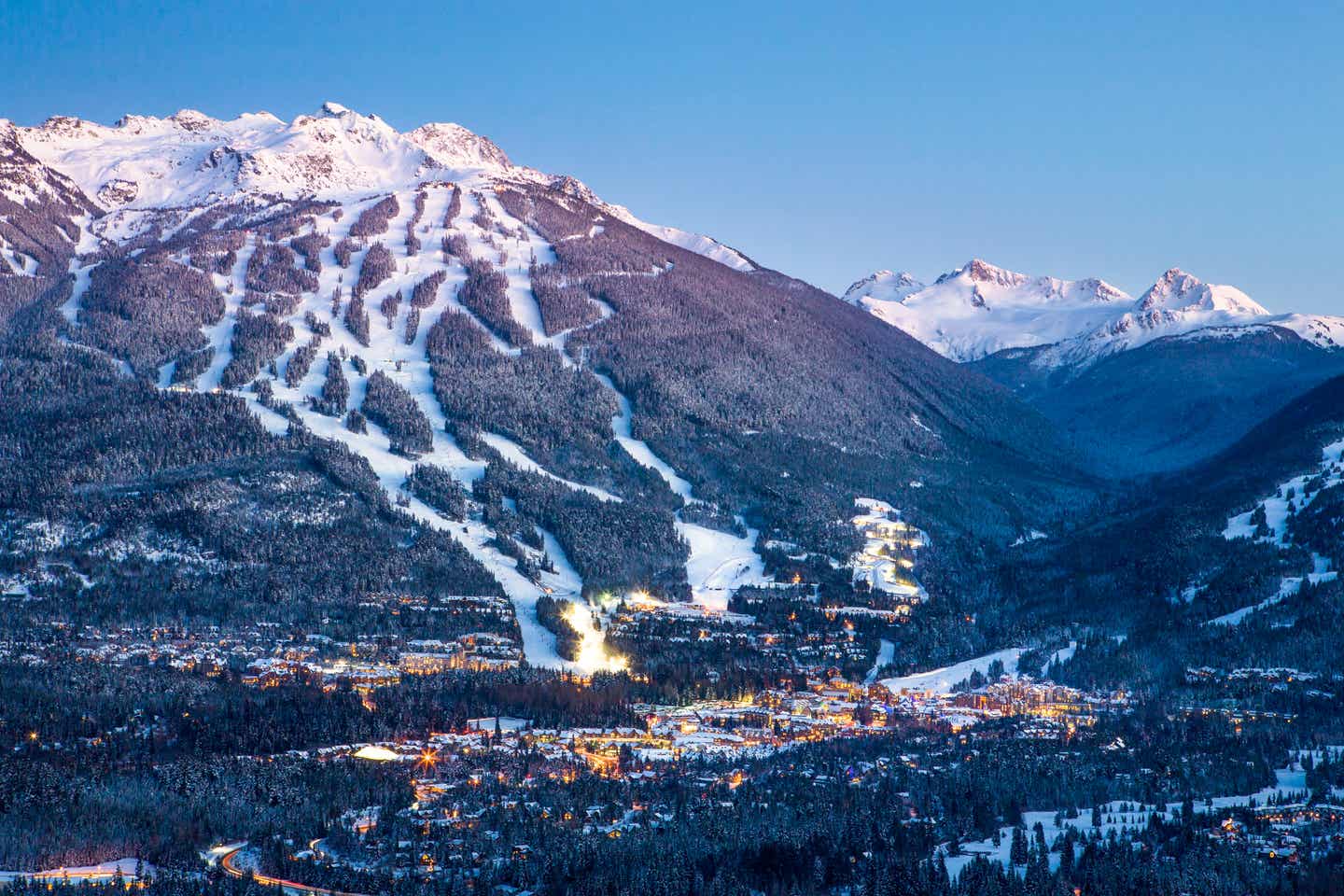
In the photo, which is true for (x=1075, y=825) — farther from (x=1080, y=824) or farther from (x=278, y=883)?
(x=278, y=883)

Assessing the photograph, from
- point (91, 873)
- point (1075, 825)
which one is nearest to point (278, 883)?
point (91, 873)

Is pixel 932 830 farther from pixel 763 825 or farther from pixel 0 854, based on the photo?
pixel 0 854

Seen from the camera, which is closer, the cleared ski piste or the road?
the road

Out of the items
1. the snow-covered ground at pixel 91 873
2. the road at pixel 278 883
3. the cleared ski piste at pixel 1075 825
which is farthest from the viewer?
the cleared ski piste at pixel 1075 825

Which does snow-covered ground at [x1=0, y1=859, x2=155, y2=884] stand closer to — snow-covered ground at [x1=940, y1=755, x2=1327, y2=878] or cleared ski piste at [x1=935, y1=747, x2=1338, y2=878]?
cleared ski piste at [x1=935, y1=747, x2=1338, y2=878]

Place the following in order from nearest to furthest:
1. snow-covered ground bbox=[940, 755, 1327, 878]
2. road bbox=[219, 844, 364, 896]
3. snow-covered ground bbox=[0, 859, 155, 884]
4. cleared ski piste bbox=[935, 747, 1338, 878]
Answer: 1. road bbox=[219, 844, 364, 896]
2. snow-covered ground bbox=[0, 859, 155, 884]
3. cleared ski piste bbox=[935, 747, 1338, 878]
4. snow-covered ground bbox=[940, 755, 1327, 878]

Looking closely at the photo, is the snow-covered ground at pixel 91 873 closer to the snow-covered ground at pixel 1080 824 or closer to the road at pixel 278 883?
the road at pixel 278 883

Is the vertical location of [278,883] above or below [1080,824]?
below

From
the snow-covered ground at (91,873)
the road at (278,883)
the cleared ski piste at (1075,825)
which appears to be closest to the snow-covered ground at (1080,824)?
the cleared ski piste at (1075,825)

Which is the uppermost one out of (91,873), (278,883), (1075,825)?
(1075,825)

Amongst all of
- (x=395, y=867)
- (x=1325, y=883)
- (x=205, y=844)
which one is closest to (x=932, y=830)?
(x=1325, y=883)

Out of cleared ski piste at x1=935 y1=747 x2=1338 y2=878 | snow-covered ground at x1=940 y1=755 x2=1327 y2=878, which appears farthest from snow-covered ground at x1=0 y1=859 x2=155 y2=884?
snow-covered ground at x1=940 y1=755 x2=1327 y2=878
